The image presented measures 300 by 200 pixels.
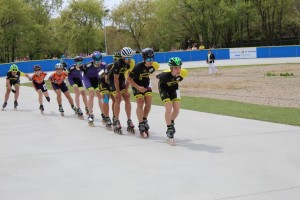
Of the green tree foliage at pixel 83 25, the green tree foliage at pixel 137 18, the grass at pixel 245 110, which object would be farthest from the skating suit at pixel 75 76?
the green tree foliage at pixel 137 18

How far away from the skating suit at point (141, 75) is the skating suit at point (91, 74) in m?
2.26

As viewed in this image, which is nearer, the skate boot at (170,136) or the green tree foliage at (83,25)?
the skate boot at (170,136)

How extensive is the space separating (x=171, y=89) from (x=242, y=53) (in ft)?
136

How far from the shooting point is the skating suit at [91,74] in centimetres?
1131

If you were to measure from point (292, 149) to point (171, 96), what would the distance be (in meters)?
2.52

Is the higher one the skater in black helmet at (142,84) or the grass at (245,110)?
the skater in black helmet at (142,84)

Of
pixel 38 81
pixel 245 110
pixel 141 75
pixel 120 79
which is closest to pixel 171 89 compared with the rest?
pixel 141 75

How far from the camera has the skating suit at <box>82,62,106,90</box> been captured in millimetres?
11312

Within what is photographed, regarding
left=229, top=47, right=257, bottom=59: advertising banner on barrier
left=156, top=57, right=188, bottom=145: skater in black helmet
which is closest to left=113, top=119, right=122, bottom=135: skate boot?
left=156, top=57, right=188, bottom=145: skater in black helmet

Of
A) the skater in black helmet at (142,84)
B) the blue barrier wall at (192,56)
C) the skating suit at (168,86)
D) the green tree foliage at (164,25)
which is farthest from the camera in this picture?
the green tree foliage at (164,25)

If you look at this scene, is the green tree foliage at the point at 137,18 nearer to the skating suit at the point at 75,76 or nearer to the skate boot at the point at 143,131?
the skating suit at the point at 75,76

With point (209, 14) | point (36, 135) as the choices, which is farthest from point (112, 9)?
point (36, 135)

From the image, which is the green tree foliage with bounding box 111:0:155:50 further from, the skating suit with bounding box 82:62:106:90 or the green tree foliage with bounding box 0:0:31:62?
the skating suit with bounding box 82:62:106:90

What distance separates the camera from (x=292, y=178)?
5.75 metres
